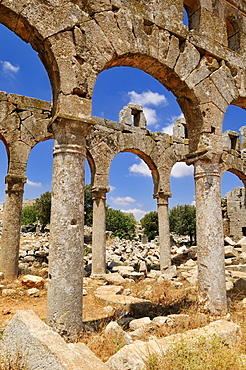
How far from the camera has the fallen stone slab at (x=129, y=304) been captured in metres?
5.80

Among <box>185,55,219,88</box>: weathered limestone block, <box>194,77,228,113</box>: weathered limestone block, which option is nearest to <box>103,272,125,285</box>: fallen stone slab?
<box>194,77,228,113</box>: weathered limestone block

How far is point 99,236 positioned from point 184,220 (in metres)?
14.7

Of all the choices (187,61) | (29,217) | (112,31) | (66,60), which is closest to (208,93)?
(187,61)

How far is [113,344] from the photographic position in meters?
3.71

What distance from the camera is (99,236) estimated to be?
10539 mm

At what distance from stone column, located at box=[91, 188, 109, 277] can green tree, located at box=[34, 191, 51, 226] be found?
15.0 m

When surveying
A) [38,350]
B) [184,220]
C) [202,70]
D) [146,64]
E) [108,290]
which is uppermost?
[202,70]

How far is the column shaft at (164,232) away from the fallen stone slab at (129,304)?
4.73 m

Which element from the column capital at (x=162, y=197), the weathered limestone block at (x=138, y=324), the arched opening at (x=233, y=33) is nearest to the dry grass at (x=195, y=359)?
the weathered limestone block at (x=138, y=324)

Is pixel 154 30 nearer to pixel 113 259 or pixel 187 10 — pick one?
pixel 187 10

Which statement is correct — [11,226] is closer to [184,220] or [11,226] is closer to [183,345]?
[183,345]

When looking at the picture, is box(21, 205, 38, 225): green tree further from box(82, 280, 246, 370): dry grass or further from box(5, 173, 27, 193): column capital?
box(82, 280, 246, 370): dry grass

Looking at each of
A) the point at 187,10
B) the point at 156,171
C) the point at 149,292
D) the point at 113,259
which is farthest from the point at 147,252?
the point at 187,10

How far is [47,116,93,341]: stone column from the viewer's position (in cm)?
380
